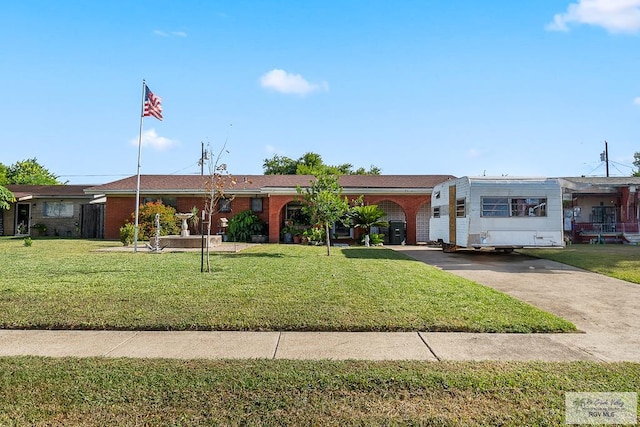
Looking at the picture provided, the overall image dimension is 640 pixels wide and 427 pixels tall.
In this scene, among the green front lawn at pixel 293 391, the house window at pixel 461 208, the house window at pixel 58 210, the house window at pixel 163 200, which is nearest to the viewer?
the green front lawn at pixel 293 391

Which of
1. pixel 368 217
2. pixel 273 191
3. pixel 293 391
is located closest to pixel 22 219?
pixel 273 191

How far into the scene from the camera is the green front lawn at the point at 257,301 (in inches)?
203

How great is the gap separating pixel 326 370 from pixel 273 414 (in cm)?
87

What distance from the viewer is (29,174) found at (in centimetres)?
4669

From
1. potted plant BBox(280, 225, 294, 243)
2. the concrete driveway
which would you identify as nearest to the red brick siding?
potted plant BBox(280, 225, 294, 243)

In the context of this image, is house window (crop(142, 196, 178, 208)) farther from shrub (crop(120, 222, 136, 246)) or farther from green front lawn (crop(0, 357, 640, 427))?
green front lawn (crop(0, 357, 640, 427))

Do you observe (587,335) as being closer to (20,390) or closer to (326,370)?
(326,370)

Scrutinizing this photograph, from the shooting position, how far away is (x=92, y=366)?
371 centimetres

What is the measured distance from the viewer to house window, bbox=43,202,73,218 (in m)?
25.9

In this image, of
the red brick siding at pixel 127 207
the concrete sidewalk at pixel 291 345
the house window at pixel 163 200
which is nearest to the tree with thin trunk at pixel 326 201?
the red brick siding at pixel 127 207

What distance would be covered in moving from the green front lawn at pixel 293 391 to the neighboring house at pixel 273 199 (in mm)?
17275

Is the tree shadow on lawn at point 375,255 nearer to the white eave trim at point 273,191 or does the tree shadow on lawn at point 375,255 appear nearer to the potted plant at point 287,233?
the white eave trim at point 273,191

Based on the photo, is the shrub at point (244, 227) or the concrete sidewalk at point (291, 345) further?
the shrub at point (244, 227)

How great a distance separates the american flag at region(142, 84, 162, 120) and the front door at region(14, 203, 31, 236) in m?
16.9
